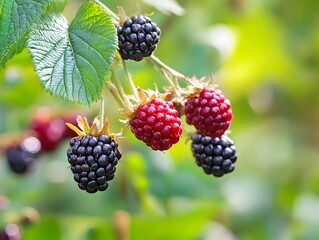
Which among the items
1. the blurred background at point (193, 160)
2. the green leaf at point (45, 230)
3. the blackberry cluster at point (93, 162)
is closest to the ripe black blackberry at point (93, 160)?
the blackberry cluster at point (93, 162)

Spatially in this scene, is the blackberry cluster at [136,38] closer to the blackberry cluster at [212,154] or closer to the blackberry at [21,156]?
the blackberry cluster at [212,154]

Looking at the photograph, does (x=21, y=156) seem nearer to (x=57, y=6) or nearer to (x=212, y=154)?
(x=212, y=154)

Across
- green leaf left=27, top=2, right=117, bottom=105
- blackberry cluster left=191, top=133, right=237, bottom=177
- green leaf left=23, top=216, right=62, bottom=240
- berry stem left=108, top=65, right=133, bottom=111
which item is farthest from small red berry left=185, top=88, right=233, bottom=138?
green leaf left=23, top=216, right=62, bottom=240

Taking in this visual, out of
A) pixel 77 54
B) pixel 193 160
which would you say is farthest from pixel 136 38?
pixel 193 160

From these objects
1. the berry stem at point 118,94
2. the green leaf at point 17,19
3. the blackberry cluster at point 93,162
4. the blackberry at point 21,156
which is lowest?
the blackberry cluster at point 93,162

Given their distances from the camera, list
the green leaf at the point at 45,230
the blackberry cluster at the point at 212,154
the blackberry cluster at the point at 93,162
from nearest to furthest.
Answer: the blackberry cluster at the point at 93,162, the blackberry cluster at the point at 212,154, the green leaf at the point at 45,230

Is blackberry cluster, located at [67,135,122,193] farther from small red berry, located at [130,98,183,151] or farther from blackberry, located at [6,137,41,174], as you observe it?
blackberry, located at [6,137,41,174]

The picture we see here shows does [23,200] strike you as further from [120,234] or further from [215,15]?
[215,15]
